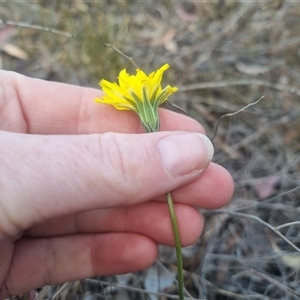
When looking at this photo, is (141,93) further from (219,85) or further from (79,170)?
(219,85)

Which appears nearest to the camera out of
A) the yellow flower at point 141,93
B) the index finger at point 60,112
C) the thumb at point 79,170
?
the thumb at point 79,170

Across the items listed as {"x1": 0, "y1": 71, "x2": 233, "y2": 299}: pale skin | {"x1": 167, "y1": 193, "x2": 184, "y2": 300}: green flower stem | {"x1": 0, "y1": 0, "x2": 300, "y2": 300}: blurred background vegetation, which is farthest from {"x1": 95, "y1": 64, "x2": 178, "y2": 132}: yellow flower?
{"x1": 0, "y1": 0, "x2": 300, "y2": 300}: blurred background vegetation

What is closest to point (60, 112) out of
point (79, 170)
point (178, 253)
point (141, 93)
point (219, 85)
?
point (141, 93)

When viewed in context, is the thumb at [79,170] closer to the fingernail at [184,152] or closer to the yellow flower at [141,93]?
the fingernail at [184,152]

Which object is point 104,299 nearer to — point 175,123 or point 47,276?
point 47,276

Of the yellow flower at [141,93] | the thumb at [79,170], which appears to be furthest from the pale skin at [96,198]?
the yellow flower at [141,93]

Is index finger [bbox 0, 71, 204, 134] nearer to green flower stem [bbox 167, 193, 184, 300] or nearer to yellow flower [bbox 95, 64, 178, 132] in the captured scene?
yellow flower [bbox 95, 64, 178, 132]
